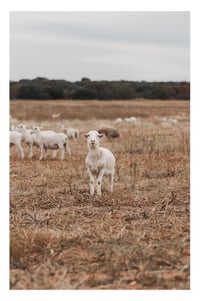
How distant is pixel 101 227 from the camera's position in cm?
685

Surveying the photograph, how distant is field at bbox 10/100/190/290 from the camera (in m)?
5.27

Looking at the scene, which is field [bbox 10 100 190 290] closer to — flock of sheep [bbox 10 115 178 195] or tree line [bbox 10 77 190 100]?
flock of sheep [bbox 10 115 178 195]

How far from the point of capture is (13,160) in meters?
14.0

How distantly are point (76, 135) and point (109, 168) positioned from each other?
9.85 meters

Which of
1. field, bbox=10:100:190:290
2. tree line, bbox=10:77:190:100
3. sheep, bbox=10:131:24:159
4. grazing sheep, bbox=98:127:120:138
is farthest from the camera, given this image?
tree line, bbox=10:77:190:100

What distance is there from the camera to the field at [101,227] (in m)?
5.27

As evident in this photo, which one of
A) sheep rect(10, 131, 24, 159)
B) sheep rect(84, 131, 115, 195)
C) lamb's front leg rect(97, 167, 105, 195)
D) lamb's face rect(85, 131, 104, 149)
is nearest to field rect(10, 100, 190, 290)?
lamb's front leg rect(97, 167, 105, 195)

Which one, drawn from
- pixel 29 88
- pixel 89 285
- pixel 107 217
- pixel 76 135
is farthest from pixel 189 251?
pixel 29 88

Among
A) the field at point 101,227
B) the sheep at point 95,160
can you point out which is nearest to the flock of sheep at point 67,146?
the sheep at point 95,160

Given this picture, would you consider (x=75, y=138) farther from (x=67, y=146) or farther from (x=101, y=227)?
(x=101, y=227)

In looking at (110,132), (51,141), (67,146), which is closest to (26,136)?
(51,141)

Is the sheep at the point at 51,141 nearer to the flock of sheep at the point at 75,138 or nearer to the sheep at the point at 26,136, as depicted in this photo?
the flock of sheep at the point at 75,138

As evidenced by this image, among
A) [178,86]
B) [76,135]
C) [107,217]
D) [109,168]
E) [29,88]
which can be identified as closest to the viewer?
[107,217]
